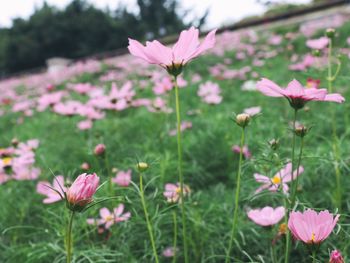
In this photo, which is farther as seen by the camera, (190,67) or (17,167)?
(190,67)

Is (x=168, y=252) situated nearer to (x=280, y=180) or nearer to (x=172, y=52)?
(x=280, y=180)

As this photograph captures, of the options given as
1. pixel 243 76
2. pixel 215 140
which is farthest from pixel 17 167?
pixel 243 76

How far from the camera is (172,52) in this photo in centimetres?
74

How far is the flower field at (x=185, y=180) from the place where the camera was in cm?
74

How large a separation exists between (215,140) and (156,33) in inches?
814

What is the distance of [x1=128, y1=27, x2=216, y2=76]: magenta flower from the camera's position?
728 mm

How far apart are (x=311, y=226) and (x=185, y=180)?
964 mm

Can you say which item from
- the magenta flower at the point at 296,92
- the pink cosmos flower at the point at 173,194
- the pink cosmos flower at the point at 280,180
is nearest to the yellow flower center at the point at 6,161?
the pink cosmos flower at the point at 173,194

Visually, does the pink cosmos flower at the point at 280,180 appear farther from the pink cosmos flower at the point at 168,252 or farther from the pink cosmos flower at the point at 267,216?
the pink cosmos flower at the point at 168,252

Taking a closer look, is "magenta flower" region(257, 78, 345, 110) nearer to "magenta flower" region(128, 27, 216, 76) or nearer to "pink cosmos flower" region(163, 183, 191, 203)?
"magenta flower" region(128, 27, 216, 76)

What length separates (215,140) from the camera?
1.88 m

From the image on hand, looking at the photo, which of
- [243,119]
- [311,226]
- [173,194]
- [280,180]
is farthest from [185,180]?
[311,226]

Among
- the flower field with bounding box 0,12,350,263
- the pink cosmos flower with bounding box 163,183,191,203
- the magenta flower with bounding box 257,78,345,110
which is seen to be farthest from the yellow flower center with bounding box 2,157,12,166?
the magenta flower with bounding box 257,78,345,110

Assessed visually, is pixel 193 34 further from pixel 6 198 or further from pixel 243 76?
pixel 243 76
